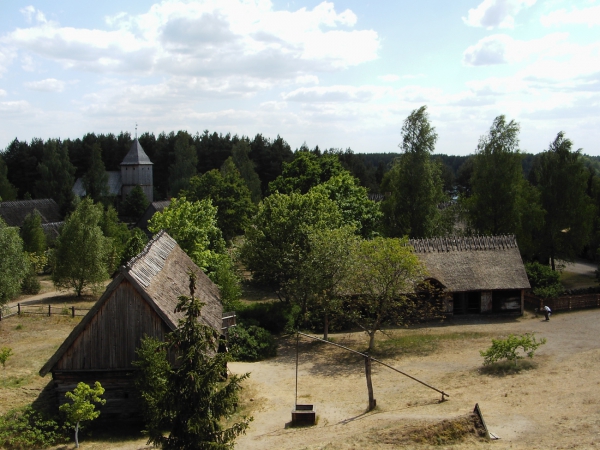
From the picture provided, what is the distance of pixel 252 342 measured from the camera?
91.5 ft

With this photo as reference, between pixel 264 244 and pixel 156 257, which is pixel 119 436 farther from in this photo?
pixel 264 244

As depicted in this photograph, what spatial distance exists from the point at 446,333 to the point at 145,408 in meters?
19.3

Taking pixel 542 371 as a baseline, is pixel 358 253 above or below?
above

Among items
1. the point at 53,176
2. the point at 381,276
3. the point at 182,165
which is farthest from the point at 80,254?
the point at 182,165

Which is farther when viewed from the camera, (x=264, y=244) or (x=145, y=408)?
(x=264, y=244)

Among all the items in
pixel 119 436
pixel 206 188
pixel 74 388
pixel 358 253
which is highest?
pixel 206 188

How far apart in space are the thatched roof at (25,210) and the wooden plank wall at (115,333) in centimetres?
4378

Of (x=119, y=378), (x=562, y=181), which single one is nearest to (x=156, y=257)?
(x=119, y=378)

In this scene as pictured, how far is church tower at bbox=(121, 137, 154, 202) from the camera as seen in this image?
8056 centimetres

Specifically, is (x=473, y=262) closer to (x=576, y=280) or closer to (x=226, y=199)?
(x=576, y=280)

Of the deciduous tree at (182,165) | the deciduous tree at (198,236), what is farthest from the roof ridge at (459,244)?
the deciduous tree at (182,165)

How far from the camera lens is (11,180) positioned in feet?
284

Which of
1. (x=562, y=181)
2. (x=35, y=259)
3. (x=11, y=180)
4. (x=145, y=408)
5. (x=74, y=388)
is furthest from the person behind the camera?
(x=11, y=180)

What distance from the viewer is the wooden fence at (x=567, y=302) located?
3572 cm
